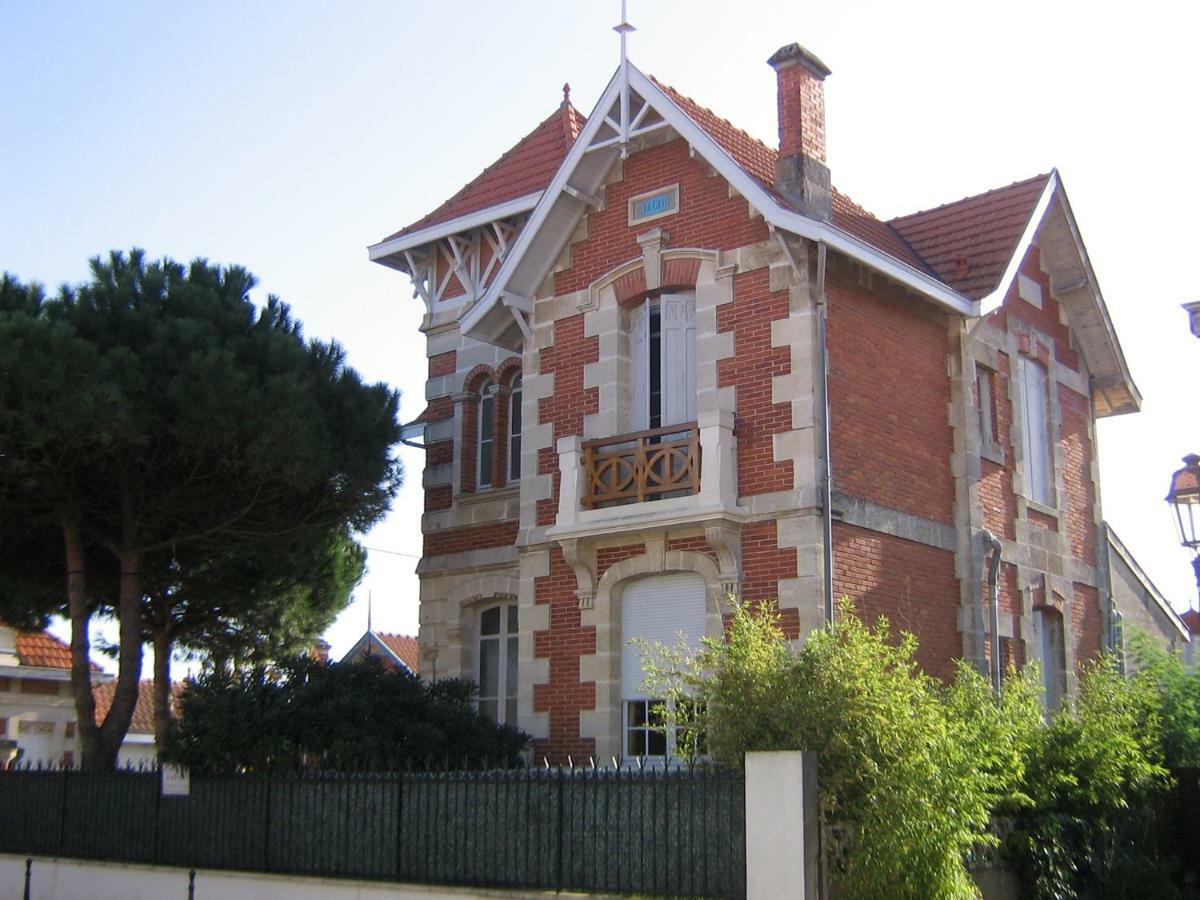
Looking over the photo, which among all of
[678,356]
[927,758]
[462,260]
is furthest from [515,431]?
[927,758]

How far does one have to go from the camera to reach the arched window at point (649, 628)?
1534cm

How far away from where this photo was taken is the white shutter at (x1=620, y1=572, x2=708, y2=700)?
15.3 metres

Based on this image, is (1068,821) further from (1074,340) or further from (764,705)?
(1074,340)

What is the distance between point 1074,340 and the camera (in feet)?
64.5

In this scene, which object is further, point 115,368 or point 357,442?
point 357,442

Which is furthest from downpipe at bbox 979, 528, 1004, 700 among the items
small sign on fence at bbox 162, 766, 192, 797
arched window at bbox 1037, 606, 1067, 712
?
small sign on fence at bbox 162, 766, 192, 797

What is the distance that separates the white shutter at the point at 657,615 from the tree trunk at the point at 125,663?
531 cm

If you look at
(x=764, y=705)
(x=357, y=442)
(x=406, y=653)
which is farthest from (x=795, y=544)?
(x=406, y=653)

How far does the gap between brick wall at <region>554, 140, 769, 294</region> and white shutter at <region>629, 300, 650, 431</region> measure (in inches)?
26.9

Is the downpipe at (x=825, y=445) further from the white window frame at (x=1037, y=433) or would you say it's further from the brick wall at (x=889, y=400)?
the white window frame at (x=1037, y=433)

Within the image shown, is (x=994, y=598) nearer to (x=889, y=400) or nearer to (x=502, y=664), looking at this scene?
(x=889, y=400)

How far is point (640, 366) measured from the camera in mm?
16547

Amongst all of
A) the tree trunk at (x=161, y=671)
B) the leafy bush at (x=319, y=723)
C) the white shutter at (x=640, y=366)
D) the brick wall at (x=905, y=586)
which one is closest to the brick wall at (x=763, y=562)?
the brick wall at (x=905, y=586)

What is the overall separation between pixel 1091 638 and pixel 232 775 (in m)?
10.7
